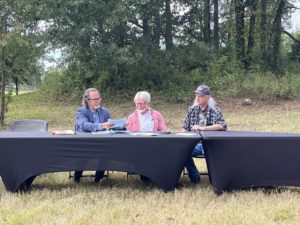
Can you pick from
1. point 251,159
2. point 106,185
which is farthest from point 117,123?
point 251,159

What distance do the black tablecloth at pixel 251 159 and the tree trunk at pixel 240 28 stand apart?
53.1 feet

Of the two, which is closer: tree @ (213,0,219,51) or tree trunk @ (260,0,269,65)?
tree trunk @ (260,0,269,65)

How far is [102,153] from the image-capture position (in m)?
5.12

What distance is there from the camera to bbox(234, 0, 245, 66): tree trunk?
827 inches

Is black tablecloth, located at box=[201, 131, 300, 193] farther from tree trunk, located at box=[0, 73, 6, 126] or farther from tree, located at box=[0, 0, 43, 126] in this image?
tree trunk, located at box=[0, 73, 6, 126]

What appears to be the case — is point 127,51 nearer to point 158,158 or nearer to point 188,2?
point 188,2

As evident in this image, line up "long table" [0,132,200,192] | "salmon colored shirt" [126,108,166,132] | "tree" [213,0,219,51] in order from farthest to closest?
"tree" [213,0,219,51] < "salmon colored shirt" [126,108,166,132] < "long table" [0,132,200,192]

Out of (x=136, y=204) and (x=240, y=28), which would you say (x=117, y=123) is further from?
(x=240, y=28)

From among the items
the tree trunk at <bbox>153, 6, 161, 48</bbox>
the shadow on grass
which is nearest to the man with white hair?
the shadow on grass

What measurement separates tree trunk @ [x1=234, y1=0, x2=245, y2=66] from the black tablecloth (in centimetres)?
1619

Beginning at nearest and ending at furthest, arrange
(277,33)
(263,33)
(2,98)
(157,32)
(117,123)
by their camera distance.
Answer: (117,123) → (2,98) → (157,32) → (263,33) → (277,33)

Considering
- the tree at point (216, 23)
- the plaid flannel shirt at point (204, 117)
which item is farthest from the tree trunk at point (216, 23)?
the plaid flannel shirt at point (204, 117)

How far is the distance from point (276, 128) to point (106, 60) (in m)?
6.78

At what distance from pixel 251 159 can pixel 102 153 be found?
153 centimetres
